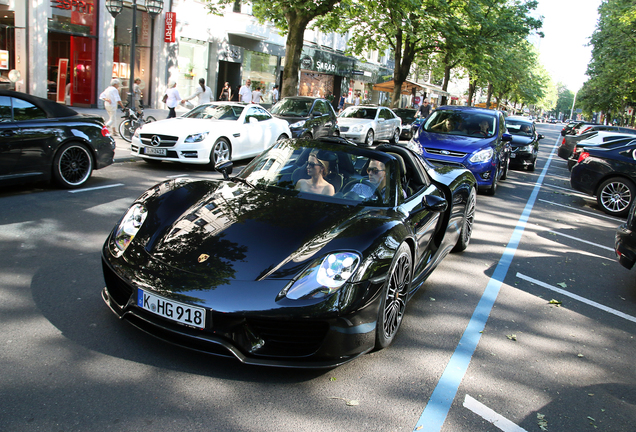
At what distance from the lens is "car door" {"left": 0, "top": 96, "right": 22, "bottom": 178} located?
7145 mm

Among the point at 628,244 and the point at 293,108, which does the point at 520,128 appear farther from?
the point at 628,244

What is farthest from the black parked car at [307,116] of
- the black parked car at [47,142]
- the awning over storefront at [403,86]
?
the awning over storefront at [403,86]

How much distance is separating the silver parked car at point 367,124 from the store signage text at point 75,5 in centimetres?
1036

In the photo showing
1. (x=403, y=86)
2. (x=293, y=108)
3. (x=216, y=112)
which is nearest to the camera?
(x=216, y=112)

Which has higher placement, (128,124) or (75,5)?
(75,5)

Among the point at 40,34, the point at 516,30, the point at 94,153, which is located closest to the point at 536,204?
the point at 94,153

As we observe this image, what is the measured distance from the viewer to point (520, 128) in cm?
1966

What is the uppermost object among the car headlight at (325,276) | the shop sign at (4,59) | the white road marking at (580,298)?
the shop sign at (4,59)

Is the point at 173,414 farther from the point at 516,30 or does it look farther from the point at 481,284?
the point at 516,30

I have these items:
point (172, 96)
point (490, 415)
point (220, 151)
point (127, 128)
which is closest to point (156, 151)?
point (220, 151)

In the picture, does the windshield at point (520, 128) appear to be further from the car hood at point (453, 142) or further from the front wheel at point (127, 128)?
the front wheel at point (127, 128)

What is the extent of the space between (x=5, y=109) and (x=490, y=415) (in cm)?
720

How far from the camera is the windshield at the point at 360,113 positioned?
20891 millimetres

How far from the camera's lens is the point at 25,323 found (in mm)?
3629
